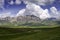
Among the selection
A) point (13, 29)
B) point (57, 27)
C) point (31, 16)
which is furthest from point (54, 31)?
point (13, 29)

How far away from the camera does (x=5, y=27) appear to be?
47.1ft

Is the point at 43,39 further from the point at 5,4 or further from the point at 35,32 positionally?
the point at 5,4

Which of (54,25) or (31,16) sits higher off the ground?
(31,16)

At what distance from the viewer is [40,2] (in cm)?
1359

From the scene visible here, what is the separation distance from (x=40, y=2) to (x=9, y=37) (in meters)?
4.26

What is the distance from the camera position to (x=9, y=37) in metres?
13.7

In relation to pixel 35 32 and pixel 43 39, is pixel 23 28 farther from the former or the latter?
pixel 43 39

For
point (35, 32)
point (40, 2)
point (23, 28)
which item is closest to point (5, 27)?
point (23, 28)

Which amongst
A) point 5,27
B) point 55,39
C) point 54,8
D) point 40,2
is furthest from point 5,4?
point 55,39

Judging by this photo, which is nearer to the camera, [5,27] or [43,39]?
[43,39]

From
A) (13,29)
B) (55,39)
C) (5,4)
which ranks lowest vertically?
(55,39)

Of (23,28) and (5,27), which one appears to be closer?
(23,28)

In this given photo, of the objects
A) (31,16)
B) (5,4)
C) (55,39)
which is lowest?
(55,39)

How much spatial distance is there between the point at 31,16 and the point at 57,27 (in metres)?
2.60
